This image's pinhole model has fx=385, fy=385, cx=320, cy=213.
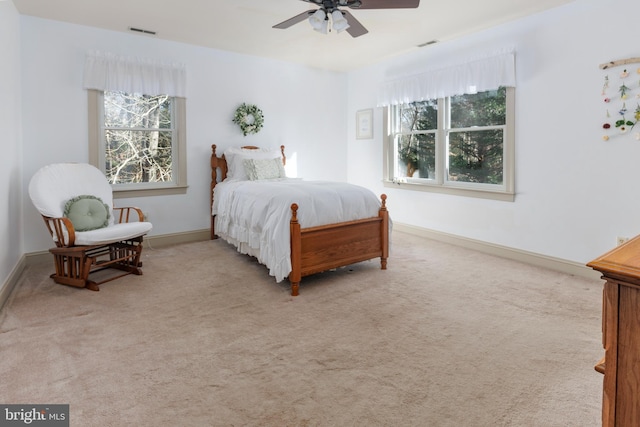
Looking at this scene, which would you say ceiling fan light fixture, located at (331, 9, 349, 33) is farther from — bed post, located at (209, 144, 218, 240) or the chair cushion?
bed post, located at (209, 144, 218, 240)

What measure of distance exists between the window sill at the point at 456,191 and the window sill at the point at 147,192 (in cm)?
306

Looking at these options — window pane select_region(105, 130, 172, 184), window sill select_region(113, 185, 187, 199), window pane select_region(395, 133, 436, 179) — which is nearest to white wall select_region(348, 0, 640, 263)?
window pane select_region(395, 133, 436, 179)

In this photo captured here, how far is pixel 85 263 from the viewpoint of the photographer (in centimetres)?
340

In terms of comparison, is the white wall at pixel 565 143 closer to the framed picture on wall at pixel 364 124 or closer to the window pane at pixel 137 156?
the framed picture on wall at pixel 364 124

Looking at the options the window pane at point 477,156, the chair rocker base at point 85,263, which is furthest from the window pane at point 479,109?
the chair rocker base at point 85,263

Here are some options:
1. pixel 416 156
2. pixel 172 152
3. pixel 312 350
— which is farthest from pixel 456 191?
pixel 172 152

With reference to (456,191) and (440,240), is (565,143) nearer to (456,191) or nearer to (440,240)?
(456,191)

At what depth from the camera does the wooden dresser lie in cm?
84

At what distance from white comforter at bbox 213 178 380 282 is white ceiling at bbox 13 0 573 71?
1.77m

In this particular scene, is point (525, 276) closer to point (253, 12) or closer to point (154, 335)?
point (154, 335)

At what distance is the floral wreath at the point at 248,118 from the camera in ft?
17.7

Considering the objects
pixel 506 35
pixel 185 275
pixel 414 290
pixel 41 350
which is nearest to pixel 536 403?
pixel 414 290

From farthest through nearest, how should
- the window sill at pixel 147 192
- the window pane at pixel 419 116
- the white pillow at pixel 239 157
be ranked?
1. the window pane at pixel 419 116
2. the white pillow at pixel 239 157
3. the window sill at pixel 147 192

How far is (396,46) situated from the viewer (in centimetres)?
511
